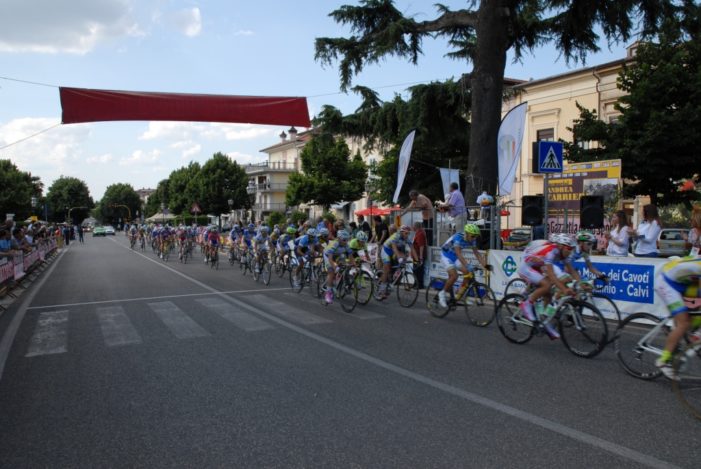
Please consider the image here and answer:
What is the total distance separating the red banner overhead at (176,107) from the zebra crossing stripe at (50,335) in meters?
5.14

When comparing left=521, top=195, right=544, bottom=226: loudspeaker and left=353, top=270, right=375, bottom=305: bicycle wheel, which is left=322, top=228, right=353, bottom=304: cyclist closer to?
left=353, top=270, right=375, bottom=305: bicycle wheel

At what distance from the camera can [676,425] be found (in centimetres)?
439

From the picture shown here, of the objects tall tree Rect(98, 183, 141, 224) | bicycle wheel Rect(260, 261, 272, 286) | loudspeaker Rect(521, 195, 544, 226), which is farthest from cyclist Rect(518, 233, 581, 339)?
tall tree Rect(98, 183, 141, 224)

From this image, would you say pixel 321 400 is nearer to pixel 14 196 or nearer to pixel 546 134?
pixel 546 134

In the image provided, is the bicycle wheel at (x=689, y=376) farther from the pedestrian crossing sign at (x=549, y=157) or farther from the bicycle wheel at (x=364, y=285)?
the bicycle wheel at (x=364, y=285)

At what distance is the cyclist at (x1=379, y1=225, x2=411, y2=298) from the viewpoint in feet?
37.3

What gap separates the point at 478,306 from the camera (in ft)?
29.5

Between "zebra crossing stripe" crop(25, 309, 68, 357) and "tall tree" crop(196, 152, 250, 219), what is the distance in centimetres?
6748

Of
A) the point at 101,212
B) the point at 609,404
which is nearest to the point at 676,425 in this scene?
the point at 609,404

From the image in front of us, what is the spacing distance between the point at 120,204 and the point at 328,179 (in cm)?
9587

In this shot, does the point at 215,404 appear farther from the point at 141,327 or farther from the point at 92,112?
the point at 92,112

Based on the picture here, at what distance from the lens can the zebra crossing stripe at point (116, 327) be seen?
786cm

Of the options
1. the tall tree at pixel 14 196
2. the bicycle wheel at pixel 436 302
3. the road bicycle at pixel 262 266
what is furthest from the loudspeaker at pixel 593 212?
the tall tree at pixel 14 196

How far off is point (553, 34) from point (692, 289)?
11.9 meters
